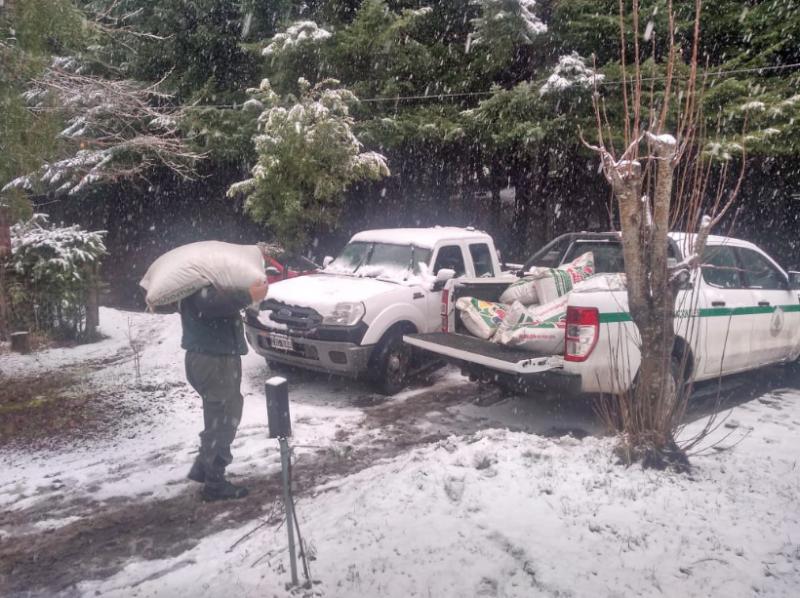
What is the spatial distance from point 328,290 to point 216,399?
276 cm

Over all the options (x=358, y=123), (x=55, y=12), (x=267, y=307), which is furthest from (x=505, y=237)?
(x=55, y=12)

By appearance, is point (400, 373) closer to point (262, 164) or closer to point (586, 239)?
point (586, 239)

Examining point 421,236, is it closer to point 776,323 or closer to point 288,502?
point 776,323

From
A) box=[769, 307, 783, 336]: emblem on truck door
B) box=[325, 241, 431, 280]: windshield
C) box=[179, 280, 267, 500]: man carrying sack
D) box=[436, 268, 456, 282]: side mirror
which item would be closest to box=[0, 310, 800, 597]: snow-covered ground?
box=[179, 280, 267, 500]: man carrying sack

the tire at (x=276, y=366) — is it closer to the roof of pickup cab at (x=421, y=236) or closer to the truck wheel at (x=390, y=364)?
the truck wheel at (x=390, y=364)

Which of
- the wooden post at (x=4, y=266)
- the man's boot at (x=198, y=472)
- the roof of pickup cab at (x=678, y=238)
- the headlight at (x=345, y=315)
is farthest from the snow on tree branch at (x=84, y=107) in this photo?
the roof of pickup cab at (x=678, y=238)

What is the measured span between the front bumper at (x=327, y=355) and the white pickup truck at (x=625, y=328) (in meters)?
0.61

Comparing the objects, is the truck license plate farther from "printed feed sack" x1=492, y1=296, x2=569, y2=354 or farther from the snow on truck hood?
"printed feed sack" x1=492, y1=296, x2=569, y2=354

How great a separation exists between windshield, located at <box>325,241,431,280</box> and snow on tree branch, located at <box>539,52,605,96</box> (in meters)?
→ 4.79

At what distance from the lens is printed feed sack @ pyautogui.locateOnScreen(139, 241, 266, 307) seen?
448cm

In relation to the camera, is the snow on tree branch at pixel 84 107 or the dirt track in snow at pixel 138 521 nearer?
the dirt track in snow at pixel 138 521

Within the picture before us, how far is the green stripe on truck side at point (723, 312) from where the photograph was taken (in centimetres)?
557

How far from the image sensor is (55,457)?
5.77 m

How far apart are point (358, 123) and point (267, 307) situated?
6.41 meters
